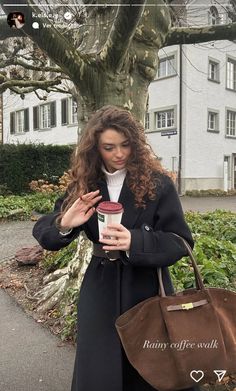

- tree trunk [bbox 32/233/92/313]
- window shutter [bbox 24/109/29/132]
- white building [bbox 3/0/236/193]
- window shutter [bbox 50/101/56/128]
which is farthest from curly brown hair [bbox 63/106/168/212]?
window shutter [bbox 24/109/29/132]

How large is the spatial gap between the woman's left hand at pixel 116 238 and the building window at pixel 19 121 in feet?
116

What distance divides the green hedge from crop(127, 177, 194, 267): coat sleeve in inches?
571

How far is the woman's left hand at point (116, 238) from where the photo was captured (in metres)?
1.92

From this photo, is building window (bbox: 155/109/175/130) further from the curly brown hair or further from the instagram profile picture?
the curly brown hair

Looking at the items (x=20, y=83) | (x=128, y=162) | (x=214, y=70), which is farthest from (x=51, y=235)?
(x=214, y=70)

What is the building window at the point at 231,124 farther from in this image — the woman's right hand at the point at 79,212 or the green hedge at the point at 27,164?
the woman's right hand at the point at 79,212

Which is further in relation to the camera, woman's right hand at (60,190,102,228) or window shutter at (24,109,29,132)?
window shutter at (24,109,29,132)

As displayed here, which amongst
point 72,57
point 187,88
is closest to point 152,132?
point 187,88

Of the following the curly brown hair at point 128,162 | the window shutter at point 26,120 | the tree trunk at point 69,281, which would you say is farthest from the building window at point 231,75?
the curly brown hair at point 128,162

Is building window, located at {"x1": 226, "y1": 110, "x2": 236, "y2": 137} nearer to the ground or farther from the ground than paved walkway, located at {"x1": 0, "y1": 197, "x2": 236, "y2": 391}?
farther from the ground

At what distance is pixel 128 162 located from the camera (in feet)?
7.26

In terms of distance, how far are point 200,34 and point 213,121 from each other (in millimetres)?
19683

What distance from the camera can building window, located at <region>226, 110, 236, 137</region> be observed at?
2619cm

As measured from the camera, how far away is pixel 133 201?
86.6 inches
